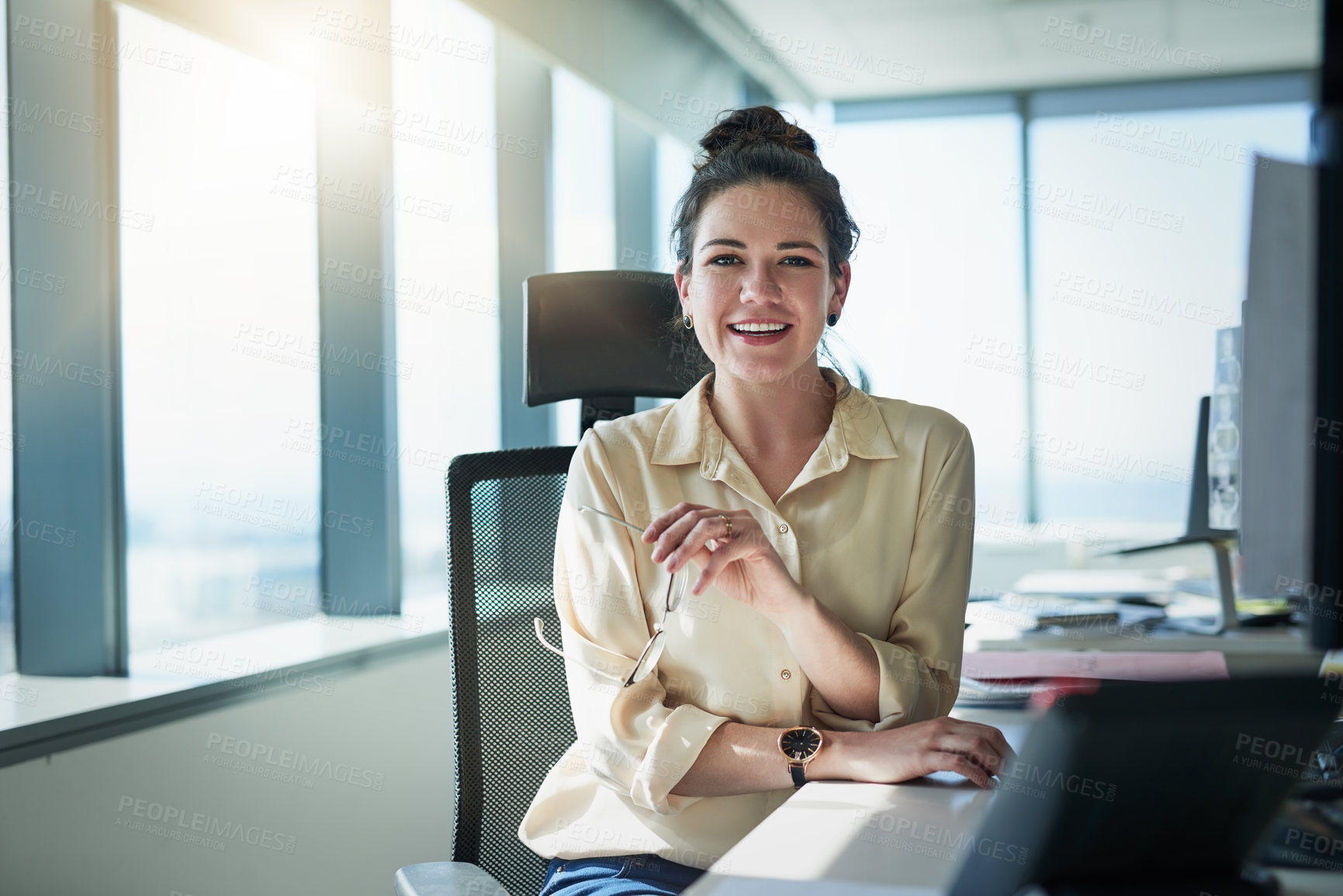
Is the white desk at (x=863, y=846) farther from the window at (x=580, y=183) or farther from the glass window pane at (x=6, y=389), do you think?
the window at (x=580, y=183)

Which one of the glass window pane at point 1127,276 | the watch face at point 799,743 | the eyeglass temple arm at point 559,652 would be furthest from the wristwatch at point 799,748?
the glass window pane at point 1127,276

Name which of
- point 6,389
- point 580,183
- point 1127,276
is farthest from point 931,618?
point 1127,276

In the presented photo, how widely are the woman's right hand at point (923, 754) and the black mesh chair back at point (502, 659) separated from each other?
1.58 ft

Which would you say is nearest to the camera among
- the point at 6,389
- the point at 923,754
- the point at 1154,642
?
the point at 923,754

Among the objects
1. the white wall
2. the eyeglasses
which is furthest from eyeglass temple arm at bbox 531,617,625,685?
the white wall

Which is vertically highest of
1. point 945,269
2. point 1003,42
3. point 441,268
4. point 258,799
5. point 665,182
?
point 1003,42

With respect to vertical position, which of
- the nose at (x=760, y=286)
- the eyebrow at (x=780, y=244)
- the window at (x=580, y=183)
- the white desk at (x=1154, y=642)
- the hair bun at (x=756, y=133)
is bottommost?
the white desk at (x=1154, y=642)

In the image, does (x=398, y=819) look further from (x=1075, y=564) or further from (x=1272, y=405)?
(x=1075, y=564)

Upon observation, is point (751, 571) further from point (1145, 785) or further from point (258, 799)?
point (258, 799)

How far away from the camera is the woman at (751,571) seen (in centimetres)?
127

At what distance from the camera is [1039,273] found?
6.06 metres

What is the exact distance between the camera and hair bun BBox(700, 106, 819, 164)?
1.61 meters

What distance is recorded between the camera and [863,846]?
95 centimetres

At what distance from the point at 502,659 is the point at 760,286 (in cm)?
67
